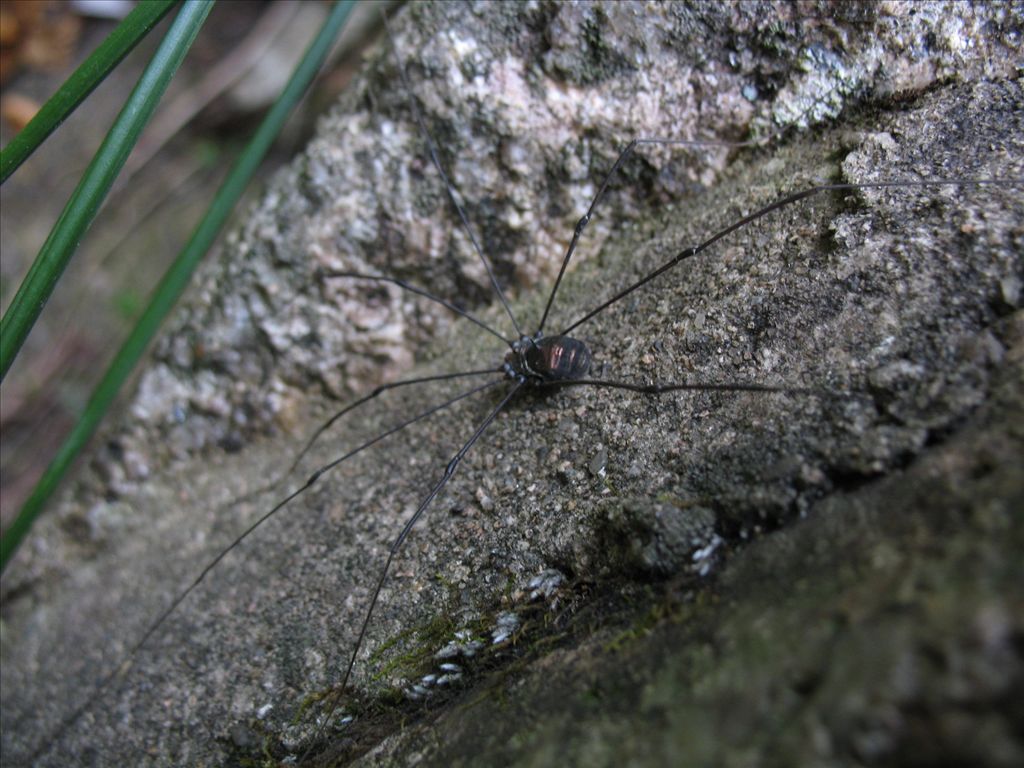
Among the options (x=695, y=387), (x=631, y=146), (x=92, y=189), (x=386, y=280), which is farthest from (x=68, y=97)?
(x=695, y=387)

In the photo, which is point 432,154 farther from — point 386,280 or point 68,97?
point 68,97

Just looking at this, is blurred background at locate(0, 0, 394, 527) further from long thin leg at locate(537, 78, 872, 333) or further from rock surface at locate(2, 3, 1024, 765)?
long thin leg at locate(537, 78, 872, 333)

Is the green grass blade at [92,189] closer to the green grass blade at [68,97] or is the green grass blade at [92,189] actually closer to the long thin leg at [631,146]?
the green grass blade at [68,97]

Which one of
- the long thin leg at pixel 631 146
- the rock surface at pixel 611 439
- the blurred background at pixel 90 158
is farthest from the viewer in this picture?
the blurred background at pixel 90 158

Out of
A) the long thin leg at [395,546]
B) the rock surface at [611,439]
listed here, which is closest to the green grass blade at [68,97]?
the rock surface at [611,439]

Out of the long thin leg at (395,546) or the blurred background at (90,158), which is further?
the blurred background at (90,158)

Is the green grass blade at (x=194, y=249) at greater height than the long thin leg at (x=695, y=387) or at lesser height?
greater

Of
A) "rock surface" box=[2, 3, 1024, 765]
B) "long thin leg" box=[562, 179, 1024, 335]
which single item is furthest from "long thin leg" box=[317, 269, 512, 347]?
"long thin leg" box=[562, 179, 1024, 335]
